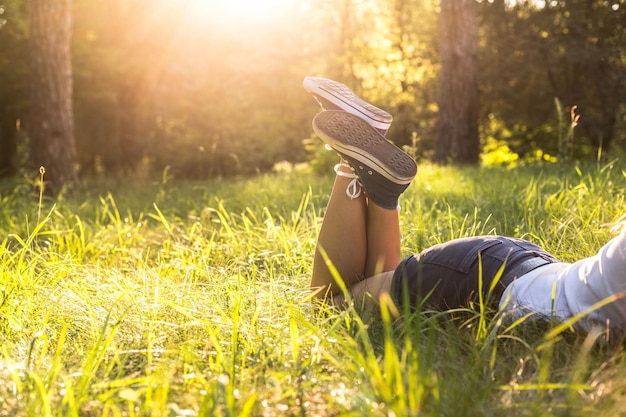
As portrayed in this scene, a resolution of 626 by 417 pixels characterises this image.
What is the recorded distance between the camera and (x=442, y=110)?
927cm

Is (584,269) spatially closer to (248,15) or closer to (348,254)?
(348,254)

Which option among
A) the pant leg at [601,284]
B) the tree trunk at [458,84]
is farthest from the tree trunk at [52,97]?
the pant leg at [601,284]

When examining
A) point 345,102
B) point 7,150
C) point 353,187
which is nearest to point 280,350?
point 353,187

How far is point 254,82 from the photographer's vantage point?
49.7 ft

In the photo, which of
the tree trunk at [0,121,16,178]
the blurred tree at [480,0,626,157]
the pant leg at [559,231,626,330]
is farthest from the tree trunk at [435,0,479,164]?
the tree trunk at [0,121,16,178]

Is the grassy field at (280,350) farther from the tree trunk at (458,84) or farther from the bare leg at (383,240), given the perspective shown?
the tree trunk at (458,84)

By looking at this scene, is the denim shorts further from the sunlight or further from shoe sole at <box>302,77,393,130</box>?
the sunlight

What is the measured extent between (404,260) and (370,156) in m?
0.51

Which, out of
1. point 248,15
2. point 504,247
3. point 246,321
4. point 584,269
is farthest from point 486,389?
point 248,15

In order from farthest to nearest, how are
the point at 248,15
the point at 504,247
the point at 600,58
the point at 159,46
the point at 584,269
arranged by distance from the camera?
the point at 248,15 < the point at 159,46 < the point at 600,58 < the point at 504,247 < the point at 584,269

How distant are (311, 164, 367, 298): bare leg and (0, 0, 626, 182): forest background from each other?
6751 millimetres

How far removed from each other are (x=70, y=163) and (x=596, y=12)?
29.5 ft

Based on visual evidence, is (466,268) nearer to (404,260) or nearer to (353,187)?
(404,260)

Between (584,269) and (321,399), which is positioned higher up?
(584,269)
